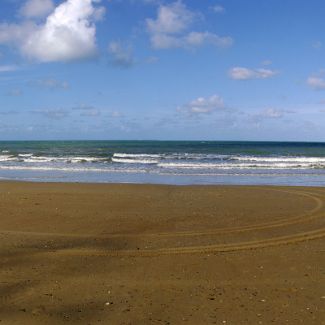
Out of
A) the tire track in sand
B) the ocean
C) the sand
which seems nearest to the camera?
the sand

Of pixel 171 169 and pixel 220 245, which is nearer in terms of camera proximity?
pixel 220 245

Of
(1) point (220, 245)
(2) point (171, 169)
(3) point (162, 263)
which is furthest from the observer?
(2) point (171, 169)

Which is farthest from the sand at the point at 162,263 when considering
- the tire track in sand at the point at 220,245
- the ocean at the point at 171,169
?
the ocean at the point at 171,169

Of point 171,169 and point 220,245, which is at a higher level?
point 171,169

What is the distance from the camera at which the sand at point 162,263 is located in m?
4.97

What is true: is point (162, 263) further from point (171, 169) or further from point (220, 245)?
point (171, 169)

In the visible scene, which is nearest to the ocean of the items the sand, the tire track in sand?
the sand

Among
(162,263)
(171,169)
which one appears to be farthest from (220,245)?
(171,169)

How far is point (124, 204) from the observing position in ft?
43.5

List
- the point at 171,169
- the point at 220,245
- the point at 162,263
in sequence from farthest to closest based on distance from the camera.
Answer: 1. the point at 171,169
2. the point at 220,245
3. the point at 162,263

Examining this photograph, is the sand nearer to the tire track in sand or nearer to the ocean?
the tire track in sand

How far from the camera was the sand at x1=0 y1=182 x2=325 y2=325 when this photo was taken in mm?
4969

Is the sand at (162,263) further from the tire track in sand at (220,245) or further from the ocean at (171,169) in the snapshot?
the ocean at (171,169)

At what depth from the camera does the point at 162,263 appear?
22.5 feet
